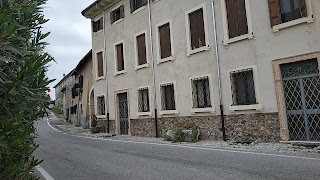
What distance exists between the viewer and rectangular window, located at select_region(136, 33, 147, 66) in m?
16.4

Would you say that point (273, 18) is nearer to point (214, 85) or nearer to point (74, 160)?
point (214, 85)

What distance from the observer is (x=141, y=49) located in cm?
1662

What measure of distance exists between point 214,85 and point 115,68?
857 cm

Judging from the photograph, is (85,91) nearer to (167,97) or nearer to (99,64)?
(99,64)

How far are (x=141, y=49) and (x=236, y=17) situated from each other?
6.65 m

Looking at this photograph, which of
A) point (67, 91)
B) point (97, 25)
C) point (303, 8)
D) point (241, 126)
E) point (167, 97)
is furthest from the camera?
point (67, 91)

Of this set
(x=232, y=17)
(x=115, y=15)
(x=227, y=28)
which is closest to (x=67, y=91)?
(x=115, y=15)

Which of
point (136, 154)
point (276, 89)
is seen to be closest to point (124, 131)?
point (136, 154)

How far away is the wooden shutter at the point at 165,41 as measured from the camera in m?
14.9

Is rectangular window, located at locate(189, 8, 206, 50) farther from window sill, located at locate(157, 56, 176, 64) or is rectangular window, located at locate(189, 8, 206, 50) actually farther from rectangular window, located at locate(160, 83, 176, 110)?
rectangular window, located at locate(160, 83, 176, 110)

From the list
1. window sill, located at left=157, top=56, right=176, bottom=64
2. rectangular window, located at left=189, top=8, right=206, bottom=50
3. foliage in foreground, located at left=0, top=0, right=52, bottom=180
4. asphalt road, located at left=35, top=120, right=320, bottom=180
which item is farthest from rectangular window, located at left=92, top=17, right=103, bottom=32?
foliage in foreground, located at left=0, top=0, right=52, bottom=180

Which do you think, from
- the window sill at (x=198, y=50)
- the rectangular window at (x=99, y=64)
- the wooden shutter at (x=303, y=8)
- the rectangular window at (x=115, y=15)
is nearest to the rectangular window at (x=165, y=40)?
the window sill at (x=198, y=50)

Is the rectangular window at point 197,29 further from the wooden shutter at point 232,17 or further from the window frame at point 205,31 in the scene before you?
the wooden shutter at point 232,17

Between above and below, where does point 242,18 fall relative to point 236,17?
below
